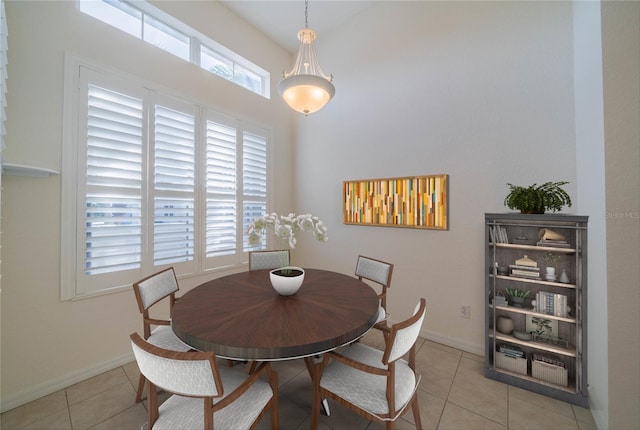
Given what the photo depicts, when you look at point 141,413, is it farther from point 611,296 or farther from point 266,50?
point 266,50

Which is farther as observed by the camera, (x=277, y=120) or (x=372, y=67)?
(x=277, y=120)

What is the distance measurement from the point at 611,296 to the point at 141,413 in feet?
10.1

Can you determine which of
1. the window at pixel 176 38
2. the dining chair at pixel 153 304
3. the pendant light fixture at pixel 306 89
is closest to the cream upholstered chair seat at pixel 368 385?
the dining chair at pixel 153 304

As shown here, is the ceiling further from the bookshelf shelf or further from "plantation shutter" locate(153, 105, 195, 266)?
the bookshelf shelf

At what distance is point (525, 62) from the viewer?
6.98 ft

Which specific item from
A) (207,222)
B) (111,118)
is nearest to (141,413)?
(207,222)

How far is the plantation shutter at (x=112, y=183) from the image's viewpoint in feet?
6.57

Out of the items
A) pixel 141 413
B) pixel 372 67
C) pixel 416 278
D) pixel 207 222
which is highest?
pixel 372 67

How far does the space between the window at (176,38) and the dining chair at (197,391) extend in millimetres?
2853

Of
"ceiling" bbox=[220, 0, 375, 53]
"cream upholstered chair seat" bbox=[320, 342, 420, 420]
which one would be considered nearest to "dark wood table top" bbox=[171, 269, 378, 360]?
"cream upholstered chair seat" bbox=[320, 342, 420, 420]

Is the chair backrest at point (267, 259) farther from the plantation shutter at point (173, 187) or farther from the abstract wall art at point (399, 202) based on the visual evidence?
the abstract wall art at point (399, 202)

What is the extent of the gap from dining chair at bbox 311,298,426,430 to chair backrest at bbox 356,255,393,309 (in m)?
0.70

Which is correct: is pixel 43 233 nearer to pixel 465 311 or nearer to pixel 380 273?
pixel 380 273

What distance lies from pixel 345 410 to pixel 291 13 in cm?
420
